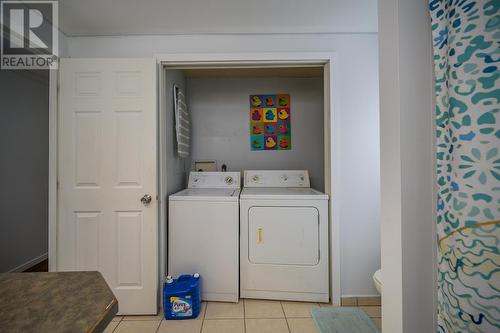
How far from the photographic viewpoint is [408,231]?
942 mm

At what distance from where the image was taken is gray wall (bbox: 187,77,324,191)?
9.63 ft

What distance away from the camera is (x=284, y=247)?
81.4 inches

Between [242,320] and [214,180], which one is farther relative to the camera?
[214,180]

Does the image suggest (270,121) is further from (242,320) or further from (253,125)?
(242,320)

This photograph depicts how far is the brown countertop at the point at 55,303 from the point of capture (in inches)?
21.0

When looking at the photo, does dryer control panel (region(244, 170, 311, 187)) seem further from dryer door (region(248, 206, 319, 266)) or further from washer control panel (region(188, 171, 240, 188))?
dryer door (region(248, 206, 319, 266))

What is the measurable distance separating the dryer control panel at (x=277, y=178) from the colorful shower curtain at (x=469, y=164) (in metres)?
1.83

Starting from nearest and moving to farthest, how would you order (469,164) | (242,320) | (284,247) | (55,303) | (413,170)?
(55,303)
(469,164)
(413,170)
(242,320)
(284,247)

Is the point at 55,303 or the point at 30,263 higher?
the point at 55,303

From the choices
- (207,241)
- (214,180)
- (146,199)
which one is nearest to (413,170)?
(207,241)

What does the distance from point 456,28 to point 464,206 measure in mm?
627

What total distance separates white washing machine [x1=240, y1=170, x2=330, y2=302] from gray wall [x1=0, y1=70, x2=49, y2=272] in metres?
2.90

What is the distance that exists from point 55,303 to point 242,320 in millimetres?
1619

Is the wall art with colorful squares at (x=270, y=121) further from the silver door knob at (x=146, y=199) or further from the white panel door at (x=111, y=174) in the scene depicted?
the silver door knob at (x=146, y=199)
